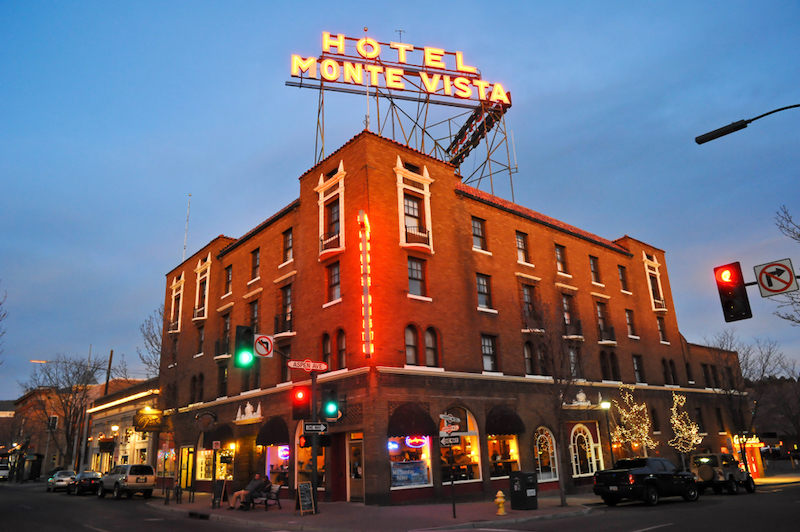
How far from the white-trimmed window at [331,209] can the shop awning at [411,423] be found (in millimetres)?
8074

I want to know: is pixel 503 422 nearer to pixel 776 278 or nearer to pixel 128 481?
pixel 776 278

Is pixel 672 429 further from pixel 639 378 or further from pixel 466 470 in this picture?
pixel 466 470

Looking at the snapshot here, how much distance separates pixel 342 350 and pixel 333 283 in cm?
347

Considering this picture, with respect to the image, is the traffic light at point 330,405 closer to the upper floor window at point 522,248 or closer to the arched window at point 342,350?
the arched window at point 342,350

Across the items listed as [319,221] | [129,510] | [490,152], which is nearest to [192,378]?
[129,510]

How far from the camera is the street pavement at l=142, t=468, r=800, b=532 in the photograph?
54.9 ft

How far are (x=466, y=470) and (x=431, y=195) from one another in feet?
44.2

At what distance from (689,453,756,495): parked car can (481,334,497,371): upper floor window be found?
11.1 metres

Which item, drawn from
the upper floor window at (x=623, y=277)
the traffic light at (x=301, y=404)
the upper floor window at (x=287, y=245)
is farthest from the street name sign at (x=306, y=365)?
the upper floor window at (x=623, y=277)

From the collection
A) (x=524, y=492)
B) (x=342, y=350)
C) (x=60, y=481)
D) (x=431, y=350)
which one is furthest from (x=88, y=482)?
(x=524, y=492)

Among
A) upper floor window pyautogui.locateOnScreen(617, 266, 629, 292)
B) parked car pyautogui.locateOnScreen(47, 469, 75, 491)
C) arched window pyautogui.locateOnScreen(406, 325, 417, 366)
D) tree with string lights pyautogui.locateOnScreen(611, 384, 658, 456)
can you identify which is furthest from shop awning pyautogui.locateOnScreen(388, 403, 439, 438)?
parked car pyautogui.locateOnScreen(47, 469, 75, 491)

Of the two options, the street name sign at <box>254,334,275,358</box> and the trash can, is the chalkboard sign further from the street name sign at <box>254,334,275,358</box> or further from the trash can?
the trash can

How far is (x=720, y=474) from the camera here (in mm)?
26891

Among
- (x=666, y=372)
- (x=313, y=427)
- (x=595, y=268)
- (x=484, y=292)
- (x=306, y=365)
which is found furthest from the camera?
(x=666, y=372)
